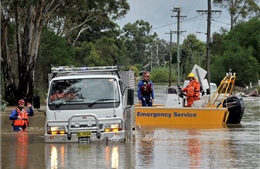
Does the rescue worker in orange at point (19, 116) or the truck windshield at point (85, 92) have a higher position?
the truck windshield at point (85, 92)

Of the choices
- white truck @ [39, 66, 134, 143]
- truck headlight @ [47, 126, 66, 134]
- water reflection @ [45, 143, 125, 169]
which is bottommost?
water reflection @ [45, 143, 125, 169]

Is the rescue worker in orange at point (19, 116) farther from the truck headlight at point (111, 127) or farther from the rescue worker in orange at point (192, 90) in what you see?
the rescue worker in orange at point (192, 90)

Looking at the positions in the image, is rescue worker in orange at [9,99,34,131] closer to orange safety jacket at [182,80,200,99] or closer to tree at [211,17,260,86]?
orange safety jacket at [182,80,200,99]

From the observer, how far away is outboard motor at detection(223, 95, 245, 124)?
77.3 feet

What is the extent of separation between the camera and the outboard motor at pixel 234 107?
23547 millimetres

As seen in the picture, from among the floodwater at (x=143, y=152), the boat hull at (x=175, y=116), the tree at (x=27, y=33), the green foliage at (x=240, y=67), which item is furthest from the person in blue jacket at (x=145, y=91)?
the green foliage at (x=240, y=67)

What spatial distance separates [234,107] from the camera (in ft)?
77.5

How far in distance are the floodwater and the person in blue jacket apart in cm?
279

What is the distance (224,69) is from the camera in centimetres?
7469

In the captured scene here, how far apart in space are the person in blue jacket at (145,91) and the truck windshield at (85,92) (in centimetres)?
538

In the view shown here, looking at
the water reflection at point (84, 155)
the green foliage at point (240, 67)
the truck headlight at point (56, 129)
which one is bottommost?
the water reflection at point (84, 155)

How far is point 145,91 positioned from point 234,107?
3.64 metres

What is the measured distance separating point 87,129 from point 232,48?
64.6 metres

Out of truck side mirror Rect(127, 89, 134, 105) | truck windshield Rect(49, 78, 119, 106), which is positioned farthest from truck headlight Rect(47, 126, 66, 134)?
truck side mirror Rect(127, 89, 134, 105)
